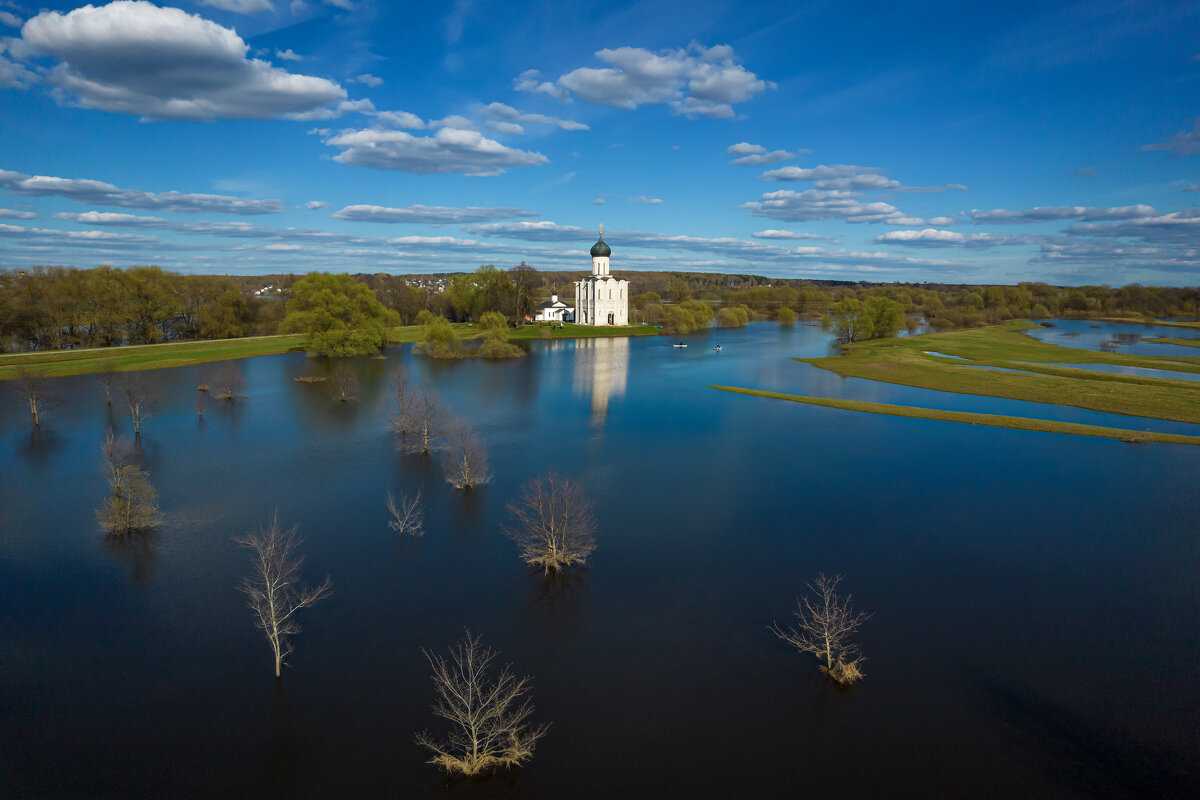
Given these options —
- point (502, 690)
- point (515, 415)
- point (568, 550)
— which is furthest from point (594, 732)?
point (515, 415)

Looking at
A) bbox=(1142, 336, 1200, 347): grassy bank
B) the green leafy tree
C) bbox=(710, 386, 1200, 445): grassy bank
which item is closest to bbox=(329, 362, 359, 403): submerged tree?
the green leafy tree

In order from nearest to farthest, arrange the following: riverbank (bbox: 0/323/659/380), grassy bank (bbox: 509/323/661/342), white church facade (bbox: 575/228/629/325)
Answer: riverbank (bbox: 0/323/659/380), grassy bank (bbox: 509/323/661/342), white church facade (bbox: 575/228/629/325)

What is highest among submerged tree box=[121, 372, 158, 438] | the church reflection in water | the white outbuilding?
the white outbuilding

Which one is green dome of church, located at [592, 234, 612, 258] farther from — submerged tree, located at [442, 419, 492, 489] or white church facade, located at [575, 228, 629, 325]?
submerged tree, located at [442, 419, 492, 489]

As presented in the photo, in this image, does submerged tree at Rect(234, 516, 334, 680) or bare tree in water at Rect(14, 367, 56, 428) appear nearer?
submerged tree at Rect(234, 516, 334, 680)

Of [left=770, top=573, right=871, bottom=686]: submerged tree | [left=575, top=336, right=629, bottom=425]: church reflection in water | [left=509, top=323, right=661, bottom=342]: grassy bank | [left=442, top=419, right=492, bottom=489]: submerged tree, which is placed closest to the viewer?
[left=770, top=573, right=871, bottom=686]: submerged tree

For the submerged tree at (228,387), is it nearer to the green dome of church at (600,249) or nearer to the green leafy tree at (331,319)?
the green leafy tree at (331,319)
